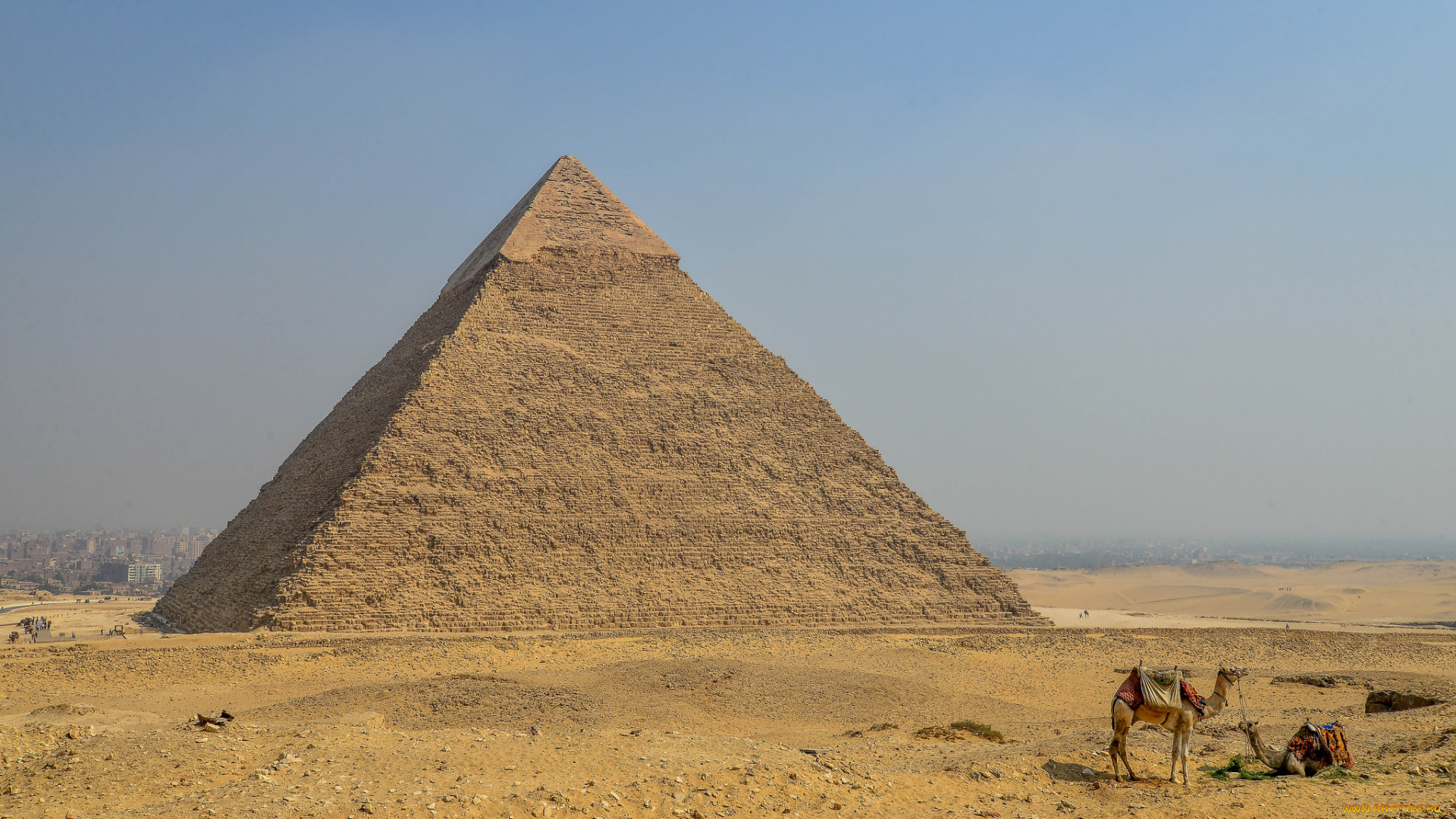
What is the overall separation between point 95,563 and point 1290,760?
111 m

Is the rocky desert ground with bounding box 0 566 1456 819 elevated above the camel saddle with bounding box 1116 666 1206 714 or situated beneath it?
situated beneath

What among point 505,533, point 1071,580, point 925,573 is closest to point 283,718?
point 505,533

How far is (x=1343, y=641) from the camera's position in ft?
67.3

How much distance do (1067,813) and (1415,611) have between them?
42.5 meters

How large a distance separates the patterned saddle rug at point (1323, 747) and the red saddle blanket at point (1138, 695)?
0.68 m

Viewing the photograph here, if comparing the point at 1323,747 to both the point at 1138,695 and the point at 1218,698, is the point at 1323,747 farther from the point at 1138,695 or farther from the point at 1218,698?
the point at 1138,695

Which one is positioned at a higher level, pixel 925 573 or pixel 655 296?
pixel 655 296

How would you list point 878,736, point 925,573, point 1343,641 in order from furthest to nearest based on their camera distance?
point 925,573
point 1343,641
point 878,736

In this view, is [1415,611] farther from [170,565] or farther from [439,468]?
[170,565]

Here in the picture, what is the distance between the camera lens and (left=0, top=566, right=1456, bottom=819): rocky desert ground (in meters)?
5.85

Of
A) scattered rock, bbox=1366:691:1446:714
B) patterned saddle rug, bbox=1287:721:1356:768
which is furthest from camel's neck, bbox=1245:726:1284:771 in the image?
scattered rock, bbox=1366:691:1446:714

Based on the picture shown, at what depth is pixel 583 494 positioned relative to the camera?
2347 cm

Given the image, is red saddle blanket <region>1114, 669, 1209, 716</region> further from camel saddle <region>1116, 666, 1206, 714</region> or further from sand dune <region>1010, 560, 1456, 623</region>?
sand dune <region>1010, 560, 1456, 623</region>

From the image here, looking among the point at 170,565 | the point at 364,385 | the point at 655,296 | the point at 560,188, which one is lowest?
the point at 170,565
